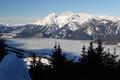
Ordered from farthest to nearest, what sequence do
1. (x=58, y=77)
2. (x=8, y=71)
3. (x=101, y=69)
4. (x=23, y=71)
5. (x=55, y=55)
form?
(x=55, y=55) → (x=101, y=69) → (x=58, y=77) → (x=23, y=71) → (x=8, y=71)

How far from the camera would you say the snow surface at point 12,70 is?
3.29m

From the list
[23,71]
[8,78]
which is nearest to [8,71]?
[8,78]

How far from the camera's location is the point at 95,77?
2227 cm

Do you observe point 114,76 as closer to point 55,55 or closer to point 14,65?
point 55,55

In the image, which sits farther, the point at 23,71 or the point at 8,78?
the point at 23,71

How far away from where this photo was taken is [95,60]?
79.7 feet

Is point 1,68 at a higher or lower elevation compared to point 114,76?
higher

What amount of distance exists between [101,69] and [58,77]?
374cm

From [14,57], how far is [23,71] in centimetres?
20

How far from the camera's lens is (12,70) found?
3.40 metres

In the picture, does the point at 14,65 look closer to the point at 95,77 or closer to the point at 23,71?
the point at 23,71

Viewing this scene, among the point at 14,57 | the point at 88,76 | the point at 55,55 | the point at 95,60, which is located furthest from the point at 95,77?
the point at 14,57

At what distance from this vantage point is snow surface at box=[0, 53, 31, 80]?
10.8 ft

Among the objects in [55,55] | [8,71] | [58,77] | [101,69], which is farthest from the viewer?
[55,55]
